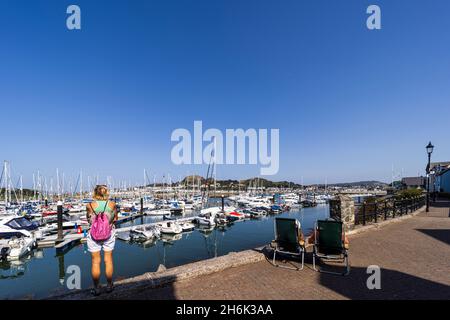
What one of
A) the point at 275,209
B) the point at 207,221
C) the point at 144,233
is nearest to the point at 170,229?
the point at 144,233

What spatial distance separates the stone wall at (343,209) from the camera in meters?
8.72

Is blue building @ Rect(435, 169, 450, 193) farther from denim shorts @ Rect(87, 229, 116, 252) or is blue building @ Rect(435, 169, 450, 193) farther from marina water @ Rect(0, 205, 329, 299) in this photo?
denim shorts @ Rect(87, 229, 116, 252)

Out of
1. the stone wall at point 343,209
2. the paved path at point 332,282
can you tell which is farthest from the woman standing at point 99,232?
the stone wall at point 343,209

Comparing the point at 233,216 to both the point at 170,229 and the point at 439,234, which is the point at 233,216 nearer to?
the point at 170,229

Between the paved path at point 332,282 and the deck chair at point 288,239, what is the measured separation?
0.40m

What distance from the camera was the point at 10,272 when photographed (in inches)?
645

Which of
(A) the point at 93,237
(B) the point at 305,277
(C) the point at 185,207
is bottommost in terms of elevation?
(C) the point at 185,207

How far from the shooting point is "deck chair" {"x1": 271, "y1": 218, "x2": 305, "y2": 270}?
5.73m

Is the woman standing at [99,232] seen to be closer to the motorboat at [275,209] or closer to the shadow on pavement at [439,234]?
the shadow on pavement at [439,234]
